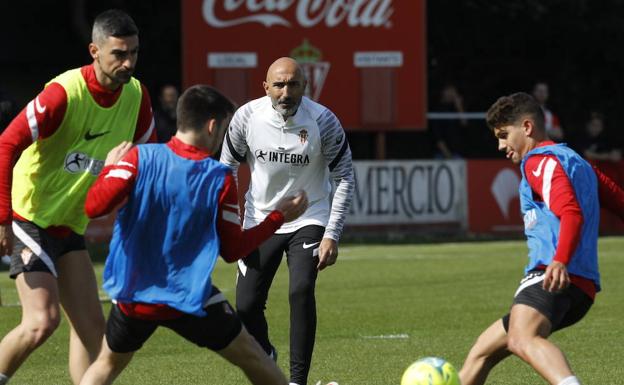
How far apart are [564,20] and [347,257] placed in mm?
13510

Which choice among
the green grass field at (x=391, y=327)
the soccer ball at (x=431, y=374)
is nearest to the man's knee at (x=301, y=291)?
the green grass field at (x=391, y=327)

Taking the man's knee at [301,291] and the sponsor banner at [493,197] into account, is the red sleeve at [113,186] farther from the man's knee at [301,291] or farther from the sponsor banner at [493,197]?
the sponsor banner at [493,197]

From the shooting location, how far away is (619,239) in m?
22.5

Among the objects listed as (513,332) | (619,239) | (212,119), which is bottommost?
(619,239)

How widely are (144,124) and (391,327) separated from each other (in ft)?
16.0

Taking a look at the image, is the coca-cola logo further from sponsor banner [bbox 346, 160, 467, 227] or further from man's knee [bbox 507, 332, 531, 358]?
man's knee [bbox 507, 332, 531, 358]

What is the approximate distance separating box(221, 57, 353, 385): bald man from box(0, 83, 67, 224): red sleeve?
1.67 meters

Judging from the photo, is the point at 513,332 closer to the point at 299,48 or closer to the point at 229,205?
the point at 229,205

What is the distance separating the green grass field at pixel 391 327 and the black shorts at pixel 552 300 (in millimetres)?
2034

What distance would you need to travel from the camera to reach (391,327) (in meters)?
12.3

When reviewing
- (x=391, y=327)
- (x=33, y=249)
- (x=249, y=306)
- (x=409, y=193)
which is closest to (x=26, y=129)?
(x=33, y=249)

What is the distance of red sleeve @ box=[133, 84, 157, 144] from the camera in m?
7.89

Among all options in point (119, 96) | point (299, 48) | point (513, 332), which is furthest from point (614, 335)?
point (299, 48)

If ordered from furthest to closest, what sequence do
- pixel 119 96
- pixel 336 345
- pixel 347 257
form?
pixel 347 257 → pixel 336 345 → pixel 119 96
